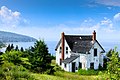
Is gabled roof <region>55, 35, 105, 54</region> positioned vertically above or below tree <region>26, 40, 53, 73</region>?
above

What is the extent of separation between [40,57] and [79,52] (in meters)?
23.6

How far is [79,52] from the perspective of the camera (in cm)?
5447

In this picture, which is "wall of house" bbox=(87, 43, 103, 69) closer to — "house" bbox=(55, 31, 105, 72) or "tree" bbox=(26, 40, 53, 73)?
"house" bbox=(55, 31, 105, 72)

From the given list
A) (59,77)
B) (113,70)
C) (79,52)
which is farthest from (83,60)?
(113,70)

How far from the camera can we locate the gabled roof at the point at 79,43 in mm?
54556

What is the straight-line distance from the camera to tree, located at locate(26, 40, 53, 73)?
31188mm

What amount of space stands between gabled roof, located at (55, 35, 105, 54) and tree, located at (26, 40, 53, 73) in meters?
22.3

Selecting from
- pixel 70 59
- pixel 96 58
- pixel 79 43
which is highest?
pixel 79 43

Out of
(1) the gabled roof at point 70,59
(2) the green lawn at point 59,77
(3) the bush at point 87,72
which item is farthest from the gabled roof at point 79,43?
(2) the green lawn at point 59,77

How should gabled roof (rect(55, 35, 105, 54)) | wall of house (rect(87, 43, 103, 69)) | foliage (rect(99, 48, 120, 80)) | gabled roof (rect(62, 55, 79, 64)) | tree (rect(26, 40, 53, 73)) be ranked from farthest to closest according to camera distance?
gabled roof (rect(55, 35, 105, 54)), wall of house (rect(87, 43, 103, 69)), gabled roof (rect(62, 55, 79, 64)), tree (rect(26, 40, 53, 73)), foliage (rect(99, 48, 120, 80))

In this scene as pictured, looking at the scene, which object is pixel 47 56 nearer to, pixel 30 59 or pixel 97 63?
pixel 30 59

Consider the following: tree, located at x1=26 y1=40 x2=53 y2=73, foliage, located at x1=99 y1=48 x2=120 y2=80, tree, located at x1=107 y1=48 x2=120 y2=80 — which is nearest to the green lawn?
tree, located at x1=26 y1=40 x2=53 y2=73

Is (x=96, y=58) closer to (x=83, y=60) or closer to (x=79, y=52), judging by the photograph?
(x=83, y=60)

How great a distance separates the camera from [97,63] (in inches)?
2200
